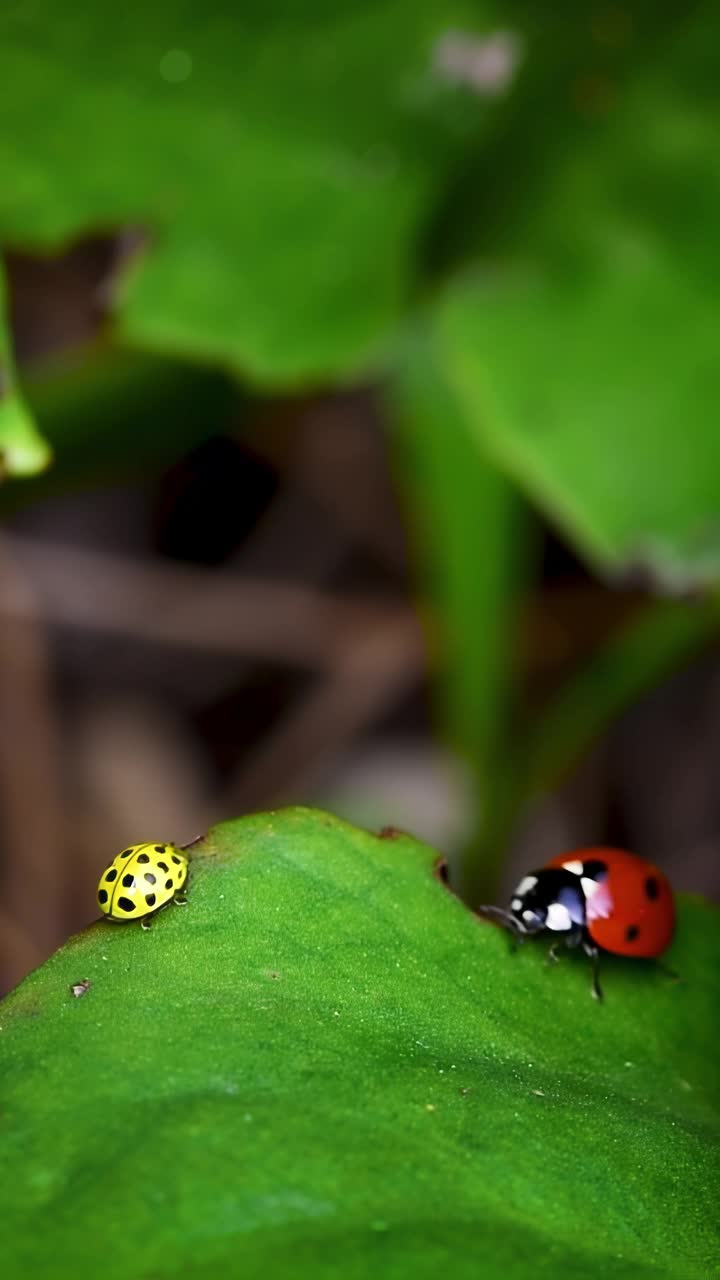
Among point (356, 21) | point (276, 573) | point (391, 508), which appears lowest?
point (276, 573)

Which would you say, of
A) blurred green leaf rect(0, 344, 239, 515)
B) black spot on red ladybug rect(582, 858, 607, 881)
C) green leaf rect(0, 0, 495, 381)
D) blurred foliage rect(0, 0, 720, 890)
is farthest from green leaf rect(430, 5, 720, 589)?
black spot on red ladybug rect(582, 858, 607, 881)

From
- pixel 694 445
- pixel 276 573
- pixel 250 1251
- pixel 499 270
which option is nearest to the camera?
pixel 250 1251

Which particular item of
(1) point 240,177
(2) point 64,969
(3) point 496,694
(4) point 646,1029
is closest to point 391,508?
(3) point 496,694

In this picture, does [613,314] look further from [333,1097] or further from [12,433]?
[333,1097]

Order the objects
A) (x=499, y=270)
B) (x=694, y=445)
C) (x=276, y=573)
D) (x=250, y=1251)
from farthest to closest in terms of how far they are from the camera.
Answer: (x=276, y=573) → (x=499, y=270) → (x=694, y=445) → (x=250, y=1251)

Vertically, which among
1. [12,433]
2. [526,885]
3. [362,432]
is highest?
[12,433]

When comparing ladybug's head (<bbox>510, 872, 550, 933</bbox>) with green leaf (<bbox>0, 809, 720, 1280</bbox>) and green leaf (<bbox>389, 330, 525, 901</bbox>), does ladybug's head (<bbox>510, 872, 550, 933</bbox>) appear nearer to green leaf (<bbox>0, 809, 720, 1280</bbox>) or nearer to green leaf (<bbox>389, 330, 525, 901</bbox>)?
green leaf (<bbox>0, 809, 720, 1280</bbox>)

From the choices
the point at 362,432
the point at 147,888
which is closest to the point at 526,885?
the point at 147,888

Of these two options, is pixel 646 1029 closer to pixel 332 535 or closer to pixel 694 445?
pixel 694 445
